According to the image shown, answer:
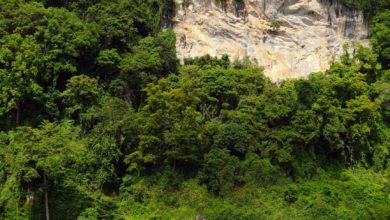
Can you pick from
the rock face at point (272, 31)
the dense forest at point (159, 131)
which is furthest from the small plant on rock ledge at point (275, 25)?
the dense forest at point (159, 131)

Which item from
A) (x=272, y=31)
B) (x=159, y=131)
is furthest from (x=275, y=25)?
(x=159, y=131)

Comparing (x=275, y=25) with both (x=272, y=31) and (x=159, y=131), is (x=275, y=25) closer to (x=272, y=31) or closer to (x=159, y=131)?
(x=272, y=31)

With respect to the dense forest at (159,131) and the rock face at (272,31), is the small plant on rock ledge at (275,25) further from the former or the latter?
the dense forest at (159,131)

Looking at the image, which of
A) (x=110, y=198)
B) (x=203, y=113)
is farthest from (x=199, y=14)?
(x=110, y=198)

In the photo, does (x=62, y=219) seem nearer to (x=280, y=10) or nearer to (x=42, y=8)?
(x=42, y=8)

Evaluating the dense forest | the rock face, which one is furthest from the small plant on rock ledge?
the dense forest

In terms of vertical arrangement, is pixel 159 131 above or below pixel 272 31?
below

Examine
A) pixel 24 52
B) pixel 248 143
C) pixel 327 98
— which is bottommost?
pixel 248 143
